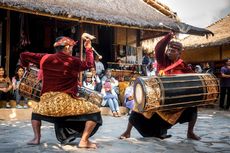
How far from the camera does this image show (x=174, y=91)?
456cm

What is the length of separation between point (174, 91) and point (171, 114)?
536mm

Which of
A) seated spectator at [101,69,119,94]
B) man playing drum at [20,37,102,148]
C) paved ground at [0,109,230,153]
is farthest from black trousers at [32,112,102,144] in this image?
seated spectator at [101,69,119,94]

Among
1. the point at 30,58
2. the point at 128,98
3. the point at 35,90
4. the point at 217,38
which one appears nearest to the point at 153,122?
the point at 35,90

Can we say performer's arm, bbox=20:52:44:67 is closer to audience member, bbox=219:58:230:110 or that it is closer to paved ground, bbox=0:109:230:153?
paved ground, bbox=0:109:230:153

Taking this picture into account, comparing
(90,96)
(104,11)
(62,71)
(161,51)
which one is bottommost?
(90,96)

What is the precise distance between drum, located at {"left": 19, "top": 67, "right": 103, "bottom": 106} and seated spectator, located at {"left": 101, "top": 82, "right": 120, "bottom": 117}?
4.93m

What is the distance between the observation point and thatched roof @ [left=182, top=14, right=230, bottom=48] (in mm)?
15697

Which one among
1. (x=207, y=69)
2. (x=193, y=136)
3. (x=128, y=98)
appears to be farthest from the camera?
(x=207, y=69)

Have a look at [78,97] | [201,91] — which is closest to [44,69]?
[78,97]

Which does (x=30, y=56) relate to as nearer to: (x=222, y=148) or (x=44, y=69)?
(x=44, y=69)

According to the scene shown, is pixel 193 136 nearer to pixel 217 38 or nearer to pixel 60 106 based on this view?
pixel 60 106

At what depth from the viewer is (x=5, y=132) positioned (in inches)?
243

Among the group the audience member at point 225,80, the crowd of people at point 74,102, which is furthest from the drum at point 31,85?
the audience member at point 225,80

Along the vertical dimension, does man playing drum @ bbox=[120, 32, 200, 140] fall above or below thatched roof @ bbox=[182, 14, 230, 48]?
below
